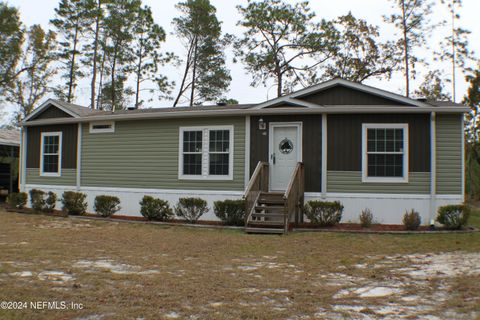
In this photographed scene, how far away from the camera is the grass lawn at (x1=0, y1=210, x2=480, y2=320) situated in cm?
376

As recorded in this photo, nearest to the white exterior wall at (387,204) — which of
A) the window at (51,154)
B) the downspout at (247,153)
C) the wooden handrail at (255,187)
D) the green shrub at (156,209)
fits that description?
the wooden handrail at (255,187)

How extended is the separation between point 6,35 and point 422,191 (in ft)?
93.1

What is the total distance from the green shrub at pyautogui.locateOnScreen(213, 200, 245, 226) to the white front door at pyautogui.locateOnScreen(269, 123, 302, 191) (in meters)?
1.38

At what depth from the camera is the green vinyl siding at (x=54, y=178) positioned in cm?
1316

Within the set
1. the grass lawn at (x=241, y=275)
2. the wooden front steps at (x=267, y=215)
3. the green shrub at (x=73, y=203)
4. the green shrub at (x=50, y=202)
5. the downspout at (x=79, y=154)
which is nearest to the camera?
the grass lawn at (x=241, y=275)

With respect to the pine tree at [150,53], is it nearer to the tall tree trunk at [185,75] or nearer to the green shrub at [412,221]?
the tall tree trunk at [185,75]

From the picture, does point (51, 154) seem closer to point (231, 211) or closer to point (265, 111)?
point (231, 211)

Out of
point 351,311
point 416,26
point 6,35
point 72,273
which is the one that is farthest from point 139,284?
point 6,35

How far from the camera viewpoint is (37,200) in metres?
12.5

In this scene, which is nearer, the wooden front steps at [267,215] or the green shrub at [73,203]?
the wooden front steps at [267,215]

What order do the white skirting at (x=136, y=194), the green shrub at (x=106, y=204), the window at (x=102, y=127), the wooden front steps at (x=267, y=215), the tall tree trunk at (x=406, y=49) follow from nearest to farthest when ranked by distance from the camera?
the wooden front steps at (x=267, y=215)
the white skirting at (x=136, y=194)
the green shrub at (x=106, y=204)
the window at (x=102, y=127)
the tall tree trunk at (x=406, y=49)

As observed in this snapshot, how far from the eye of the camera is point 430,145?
10.0 m

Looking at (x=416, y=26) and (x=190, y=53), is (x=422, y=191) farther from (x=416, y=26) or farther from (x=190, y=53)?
(x=190, y=53)

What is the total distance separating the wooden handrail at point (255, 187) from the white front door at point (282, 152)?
0.30 m
